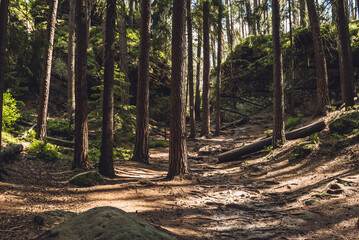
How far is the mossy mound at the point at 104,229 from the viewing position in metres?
2.86

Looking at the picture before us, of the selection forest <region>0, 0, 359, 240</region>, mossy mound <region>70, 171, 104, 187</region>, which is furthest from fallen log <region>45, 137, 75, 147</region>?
mossy mound <region>70, 171, 104, 187</region>

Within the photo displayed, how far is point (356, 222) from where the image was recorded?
4180 millimetres

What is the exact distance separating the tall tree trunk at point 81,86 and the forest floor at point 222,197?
0.97 m

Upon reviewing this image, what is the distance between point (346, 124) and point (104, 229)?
9.68 m

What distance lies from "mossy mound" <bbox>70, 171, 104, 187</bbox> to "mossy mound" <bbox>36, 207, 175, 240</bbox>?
3.83 meters

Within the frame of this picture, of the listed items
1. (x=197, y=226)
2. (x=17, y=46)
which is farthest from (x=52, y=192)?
(x=17, y=46)

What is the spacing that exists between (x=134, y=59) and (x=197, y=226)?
19.2 metres

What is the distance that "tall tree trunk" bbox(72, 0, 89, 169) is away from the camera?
27.2ft

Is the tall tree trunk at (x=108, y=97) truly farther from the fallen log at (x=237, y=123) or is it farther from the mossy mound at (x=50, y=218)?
the fallen log at (x=237, y=123)

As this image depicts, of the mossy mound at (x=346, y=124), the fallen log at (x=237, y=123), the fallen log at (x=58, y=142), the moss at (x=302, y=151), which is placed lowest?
the moss at (x=302, y=151)

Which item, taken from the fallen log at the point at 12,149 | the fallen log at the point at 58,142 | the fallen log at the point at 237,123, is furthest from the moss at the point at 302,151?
the fallen log at the point at 237,123

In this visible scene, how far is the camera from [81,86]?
8.34 metres

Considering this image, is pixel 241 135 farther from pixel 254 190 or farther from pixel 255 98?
pixel 254 190

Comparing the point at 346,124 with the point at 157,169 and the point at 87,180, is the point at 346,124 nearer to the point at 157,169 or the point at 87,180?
the point at 157,169
